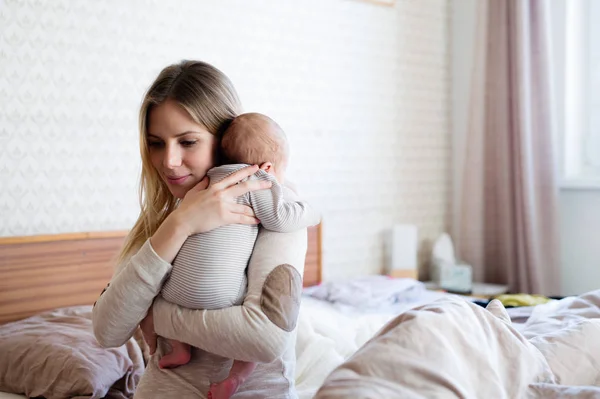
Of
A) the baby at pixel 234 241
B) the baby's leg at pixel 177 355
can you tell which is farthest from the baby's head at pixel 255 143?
the baby's leg at pixel 177 355

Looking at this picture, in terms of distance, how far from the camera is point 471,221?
386 centimetres

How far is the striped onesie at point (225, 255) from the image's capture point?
1.26 metres

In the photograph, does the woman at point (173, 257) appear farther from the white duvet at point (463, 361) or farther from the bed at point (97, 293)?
the bed at point (97, 293)

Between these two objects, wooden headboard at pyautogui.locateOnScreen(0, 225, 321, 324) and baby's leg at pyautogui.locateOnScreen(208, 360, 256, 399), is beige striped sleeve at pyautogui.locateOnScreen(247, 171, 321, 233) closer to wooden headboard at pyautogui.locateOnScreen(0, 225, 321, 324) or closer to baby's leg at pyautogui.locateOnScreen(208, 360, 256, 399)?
baby's leg at pyautogui.locateOnScreen(208, 360, 256, 399)

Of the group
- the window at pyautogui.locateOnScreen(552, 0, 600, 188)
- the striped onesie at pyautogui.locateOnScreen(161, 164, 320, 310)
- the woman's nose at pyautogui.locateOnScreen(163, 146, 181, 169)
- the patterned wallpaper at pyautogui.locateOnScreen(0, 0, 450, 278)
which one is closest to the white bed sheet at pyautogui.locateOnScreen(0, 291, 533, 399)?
the striped onesie at pyautogui.locateOnScreen(161, 164, 320, 310)

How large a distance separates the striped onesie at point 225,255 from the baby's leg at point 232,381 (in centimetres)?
12

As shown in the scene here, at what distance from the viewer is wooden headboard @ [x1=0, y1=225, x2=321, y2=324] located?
98.4 inches

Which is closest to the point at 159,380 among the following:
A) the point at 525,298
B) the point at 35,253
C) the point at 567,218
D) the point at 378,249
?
the point at 35,253

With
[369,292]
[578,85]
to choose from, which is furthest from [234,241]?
[578,85]

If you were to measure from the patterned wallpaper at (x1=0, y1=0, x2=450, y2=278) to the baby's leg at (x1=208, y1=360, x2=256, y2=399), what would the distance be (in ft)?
5.08

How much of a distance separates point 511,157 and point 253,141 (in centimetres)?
262

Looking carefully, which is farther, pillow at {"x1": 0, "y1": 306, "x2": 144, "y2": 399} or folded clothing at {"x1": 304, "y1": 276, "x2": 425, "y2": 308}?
folded clothing at {"x1": 304, "y1": 276, "x2": 425, "y2": 308}

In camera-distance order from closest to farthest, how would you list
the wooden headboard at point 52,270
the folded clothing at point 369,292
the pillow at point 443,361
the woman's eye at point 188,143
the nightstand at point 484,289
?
1. the pillow at point 443,361
2. the woman's eye at point 188,143
3. the wooden headboard at point 52,270
4. the folded clothing at point 369,292
5. the nightstand at point 484,289

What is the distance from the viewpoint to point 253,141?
55.4 inches
